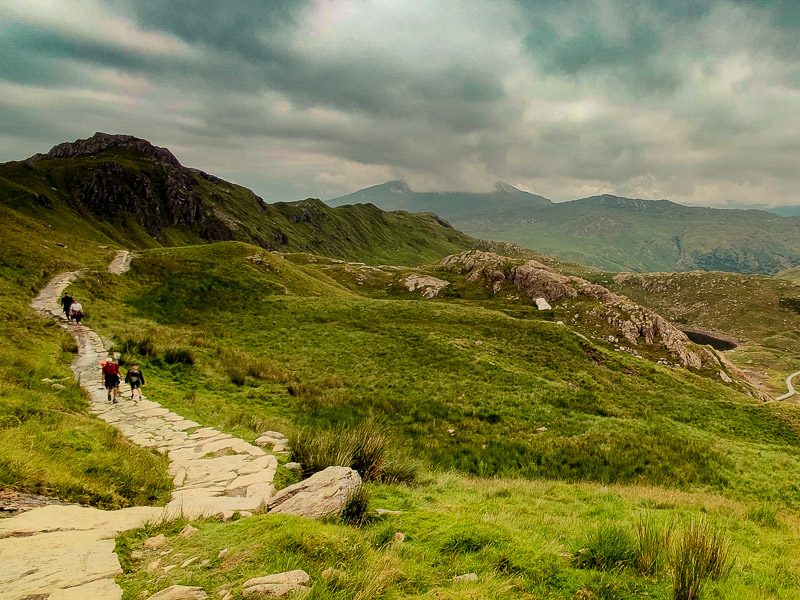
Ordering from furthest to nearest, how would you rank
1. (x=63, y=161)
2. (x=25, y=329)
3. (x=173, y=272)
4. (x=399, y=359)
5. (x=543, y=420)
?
(x=63, y=161)
(x=173, y=272)
(x=399, y=359)
(x=543, y=420)
(x=25, y=329)

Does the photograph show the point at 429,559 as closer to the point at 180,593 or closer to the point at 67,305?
the point at 180,593

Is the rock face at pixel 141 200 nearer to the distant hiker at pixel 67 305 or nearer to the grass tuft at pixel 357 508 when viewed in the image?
the distant hiker at pixel 67 305

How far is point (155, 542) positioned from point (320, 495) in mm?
2961

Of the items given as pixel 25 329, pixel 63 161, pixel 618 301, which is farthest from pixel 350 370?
pixel 63 161

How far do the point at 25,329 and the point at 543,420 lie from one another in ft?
90.2

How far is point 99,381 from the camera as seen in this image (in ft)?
52.2

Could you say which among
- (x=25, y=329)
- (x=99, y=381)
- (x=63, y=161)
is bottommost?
(x=99, y=381)

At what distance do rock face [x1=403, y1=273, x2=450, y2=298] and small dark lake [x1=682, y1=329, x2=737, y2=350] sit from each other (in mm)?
139722

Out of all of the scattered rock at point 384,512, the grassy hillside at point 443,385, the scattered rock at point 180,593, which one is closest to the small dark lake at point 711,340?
the grassy hillside at point 443,385

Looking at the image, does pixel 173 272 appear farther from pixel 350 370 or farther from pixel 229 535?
pixel 229 535

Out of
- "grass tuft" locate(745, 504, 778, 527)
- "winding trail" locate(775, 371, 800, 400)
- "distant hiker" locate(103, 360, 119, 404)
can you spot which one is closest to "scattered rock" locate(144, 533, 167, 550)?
"distant hiker" locate(103, 360, 119, 404)

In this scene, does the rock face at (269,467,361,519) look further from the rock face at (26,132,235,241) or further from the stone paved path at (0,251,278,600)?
the rock face at (26,132,235,241)

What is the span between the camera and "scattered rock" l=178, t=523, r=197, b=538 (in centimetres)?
618

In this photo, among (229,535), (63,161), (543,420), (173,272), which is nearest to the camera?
(229,535)
